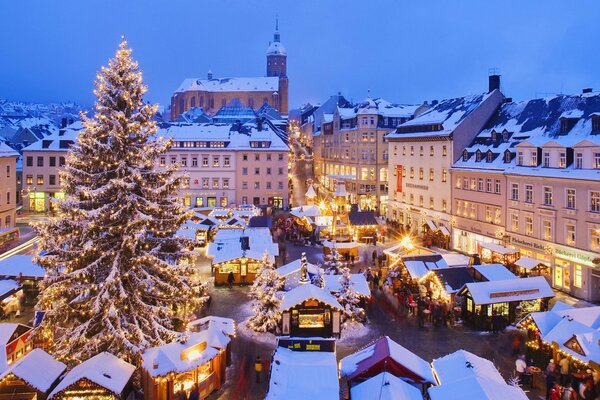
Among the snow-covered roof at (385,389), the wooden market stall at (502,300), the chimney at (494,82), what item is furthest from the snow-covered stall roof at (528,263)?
the chimney at (494,82)

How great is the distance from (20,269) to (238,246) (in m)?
12.9

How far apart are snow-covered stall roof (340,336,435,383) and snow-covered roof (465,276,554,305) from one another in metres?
A: 10.00

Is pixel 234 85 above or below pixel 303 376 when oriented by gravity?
above

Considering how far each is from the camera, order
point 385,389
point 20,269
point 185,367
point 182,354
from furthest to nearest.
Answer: point 20,269 → point 182,354 → point 185,367 → point 385,389

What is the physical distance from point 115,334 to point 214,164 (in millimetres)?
48715

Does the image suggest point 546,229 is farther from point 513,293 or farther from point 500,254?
point 513,293

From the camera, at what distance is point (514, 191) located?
37.3 m

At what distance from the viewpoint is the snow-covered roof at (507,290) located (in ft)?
83.9

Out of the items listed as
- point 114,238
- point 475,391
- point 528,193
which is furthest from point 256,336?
point 528,193

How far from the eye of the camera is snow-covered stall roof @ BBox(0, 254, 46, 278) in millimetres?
28500

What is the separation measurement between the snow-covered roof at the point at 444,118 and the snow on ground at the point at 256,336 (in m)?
28.2

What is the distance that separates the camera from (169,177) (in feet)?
65.8

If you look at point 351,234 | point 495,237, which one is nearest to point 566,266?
point 495,237

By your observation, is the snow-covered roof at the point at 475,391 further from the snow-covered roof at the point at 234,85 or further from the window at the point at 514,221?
the snow-covered roof at the point at 234,85
